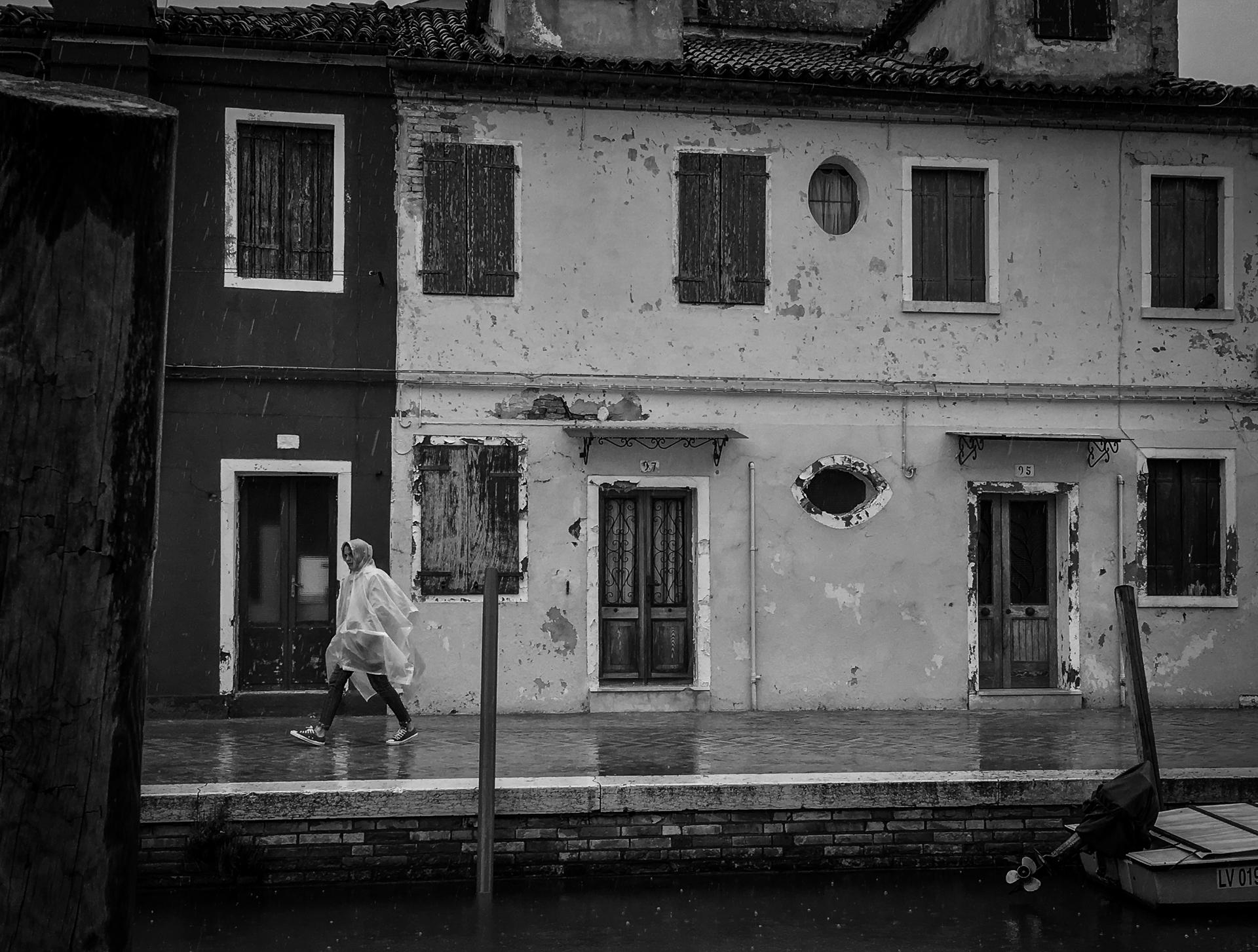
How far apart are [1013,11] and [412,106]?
683 centimetres

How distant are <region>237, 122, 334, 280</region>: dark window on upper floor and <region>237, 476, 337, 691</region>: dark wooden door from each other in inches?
86.6

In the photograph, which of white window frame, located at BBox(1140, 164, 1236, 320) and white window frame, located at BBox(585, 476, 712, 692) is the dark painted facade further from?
white window frame, located at BBox(1140, 164, 1236, 320)

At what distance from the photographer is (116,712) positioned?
2166mm

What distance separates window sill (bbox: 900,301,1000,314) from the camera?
13859 mm

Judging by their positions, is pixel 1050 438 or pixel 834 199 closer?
pixel 1050 438

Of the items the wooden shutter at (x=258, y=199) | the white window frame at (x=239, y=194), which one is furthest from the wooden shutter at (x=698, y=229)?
the wooden shutter at (x=258, y=199)

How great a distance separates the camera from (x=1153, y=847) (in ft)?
26.3

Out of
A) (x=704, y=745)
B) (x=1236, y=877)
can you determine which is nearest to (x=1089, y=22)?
(x=704, y=745)

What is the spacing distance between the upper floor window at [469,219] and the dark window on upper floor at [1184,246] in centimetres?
710

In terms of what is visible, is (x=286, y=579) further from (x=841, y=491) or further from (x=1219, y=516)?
(x=1219, y=516)

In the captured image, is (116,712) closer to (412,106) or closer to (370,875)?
(370,875)

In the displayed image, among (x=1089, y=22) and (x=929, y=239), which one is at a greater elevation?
(x=1089, y=22)

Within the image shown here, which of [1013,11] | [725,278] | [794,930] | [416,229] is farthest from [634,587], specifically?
[1013,11]

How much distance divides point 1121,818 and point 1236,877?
72 centimetres
